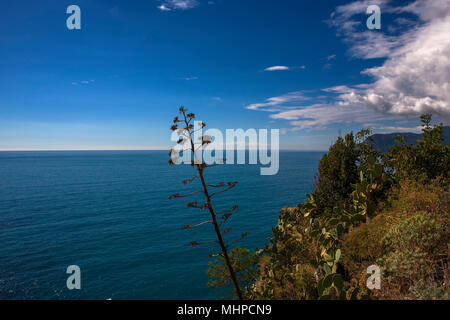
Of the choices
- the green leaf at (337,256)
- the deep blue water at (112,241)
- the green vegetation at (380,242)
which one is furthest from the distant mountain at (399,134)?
the deep blue water at (112,241)

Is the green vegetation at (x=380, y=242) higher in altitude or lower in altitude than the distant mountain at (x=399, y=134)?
lower

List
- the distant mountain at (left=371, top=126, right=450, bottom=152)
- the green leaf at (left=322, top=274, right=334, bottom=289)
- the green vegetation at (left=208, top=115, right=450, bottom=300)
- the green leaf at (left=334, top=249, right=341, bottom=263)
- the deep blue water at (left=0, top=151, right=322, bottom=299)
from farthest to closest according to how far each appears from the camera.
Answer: the deep blue water at (left=0, top=151, right=322, bottom=299) < the distant mountain at (left=371, top=126, right=450, bottom=152) < the green vegetation at (left=208, top=115, right=450, bottom=300) < the green leaf at (left=334, top=249, right=341, bottom=263) < the green leaf at (left=322, top=274, right=334, bottom=289)

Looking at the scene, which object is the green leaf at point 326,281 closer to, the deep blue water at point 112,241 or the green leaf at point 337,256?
the green leaf at point 337,256

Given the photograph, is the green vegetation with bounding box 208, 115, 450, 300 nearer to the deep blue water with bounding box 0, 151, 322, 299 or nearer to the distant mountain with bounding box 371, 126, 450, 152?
the distant mountain with bounding box 371, 126, 450, 152

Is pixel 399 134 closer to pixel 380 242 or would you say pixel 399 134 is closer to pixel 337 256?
pixel 380 242

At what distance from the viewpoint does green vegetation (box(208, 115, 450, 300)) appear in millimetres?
6746

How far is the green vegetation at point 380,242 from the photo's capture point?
22.1 ft

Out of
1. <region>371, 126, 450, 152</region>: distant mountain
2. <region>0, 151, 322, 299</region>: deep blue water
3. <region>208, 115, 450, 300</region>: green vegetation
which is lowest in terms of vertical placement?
<region>0, 151, 322, 299</region>: deep blue water

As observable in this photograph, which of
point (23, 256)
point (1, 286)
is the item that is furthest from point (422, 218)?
point (23, 256)

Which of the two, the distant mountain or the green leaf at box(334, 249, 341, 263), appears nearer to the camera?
the green leaf at box(334, 249, 341, 263)

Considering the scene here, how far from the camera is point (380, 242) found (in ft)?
29.1

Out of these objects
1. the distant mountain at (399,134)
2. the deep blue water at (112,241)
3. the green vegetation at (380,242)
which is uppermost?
the distant mountain at (399,134)

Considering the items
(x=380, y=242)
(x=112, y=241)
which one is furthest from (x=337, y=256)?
(x=112, y=241)

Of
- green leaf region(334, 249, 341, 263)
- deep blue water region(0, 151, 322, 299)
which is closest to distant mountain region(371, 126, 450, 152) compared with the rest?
green leaf region(334, 249, 341, 263)
